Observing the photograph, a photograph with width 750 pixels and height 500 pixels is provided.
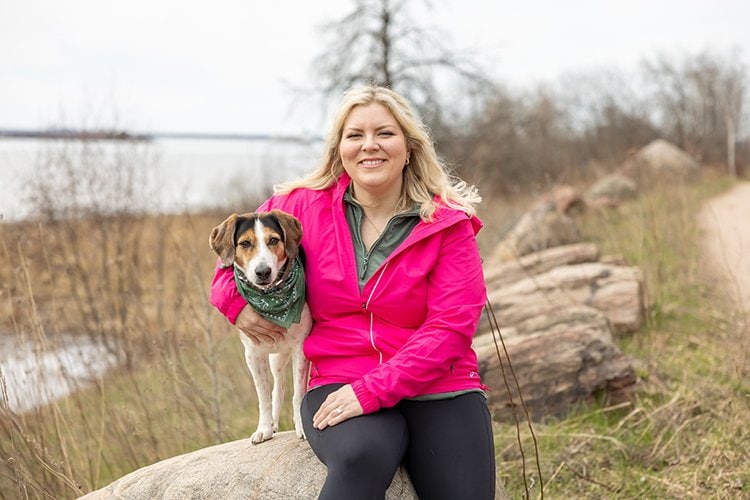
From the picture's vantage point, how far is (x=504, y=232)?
1108cm

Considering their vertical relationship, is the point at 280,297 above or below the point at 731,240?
above

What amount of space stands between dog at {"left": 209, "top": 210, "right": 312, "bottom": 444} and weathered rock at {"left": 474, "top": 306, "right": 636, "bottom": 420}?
203cm

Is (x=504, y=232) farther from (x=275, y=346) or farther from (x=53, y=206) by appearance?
(x=275, y=346)

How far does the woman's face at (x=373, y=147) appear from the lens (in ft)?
10.3

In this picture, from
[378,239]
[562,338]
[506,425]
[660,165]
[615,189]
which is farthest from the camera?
[615,189]

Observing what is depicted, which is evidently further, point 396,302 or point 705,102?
point 705,102

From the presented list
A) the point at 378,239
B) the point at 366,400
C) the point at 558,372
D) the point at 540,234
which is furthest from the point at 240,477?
the point at 540,234

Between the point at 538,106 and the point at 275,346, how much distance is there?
2291cm

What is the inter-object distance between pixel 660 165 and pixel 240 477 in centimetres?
1220

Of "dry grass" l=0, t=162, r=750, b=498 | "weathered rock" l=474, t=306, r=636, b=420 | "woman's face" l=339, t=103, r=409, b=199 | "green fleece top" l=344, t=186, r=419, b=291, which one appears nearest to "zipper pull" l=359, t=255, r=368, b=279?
"green fleece top" l=344, t=186, r=419, b=291

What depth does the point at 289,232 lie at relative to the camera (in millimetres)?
2980

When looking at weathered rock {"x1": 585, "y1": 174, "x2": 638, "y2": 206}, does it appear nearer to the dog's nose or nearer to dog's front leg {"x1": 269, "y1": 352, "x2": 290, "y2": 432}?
dog's front leg {"x1": 269, "y1": 352, "x2": 290, "y2": 432}

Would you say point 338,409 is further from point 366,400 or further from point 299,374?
point 299,374

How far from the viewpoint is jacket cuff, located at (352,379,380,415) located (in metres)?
2.71
